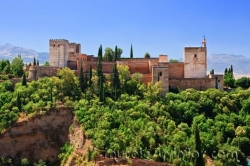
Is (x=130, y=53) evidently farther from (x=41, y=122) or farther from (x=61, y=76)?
(x=41, y=122)

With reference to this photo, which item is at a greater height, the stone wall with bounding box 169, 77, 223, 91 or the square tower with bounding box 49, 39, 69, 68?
the square tower with bounding box 49, 39, 69, 68

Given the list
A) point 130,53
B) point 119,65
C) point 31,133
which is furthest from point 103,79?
point 130,53

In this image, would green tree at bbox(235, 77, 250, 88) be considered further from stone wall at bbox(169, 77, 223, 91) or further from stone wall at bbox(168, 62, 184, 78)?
stone wall at bbox(168, 62, 184, 78)

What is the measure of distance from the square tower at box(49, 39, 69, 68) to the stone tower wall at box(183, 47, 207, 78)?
1346 cm

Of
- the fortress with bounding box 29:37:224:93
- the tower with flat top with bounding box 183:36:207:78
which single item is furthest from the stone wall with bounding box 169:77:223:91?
the tower with flat top with bounding box 183:36:207:78

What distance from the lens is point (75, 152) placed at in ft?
118

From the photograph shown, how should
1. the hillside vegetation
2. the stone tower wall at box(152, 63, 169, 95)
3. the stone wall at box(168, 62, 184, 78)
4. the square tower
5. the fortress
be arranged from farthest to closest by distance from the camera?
the square tower, the stone wall at box(168, 62, 184, 78), the fortress, the stone tower wall at box(152, 63, 169, 95), the hillside vegetation

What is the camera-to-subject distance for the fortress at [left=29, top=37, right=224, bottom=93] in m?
45.8

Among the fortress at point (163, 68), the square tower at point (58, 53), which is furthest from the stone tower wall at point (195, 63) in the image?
the square tower at point (58, 53)

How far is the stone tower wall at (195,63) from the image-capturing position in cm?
4734

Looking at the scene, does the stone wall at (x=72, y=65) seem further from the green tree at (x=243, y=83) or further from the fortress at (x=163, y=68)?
the green tree at (x=243, y=83)

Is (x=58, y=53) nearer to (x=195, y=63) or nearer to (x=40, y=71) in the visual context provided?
(x=40, y=71)

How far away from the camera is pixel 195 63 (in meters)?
47.4

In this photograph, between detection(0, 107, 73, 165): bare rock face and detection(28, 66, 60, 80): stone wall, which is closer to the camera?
detection(0, 107, 73, 165): bare rock face
